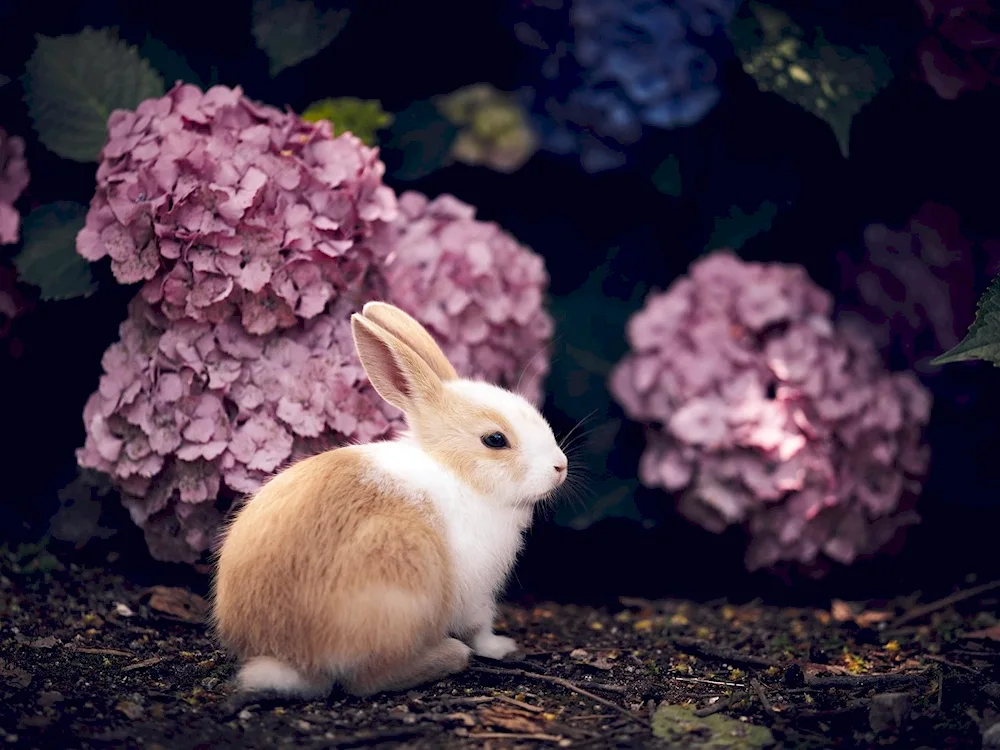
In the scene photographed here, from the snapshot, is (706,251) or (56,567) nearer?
(56,567)

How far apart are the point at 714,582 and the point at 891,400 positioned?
0.85m

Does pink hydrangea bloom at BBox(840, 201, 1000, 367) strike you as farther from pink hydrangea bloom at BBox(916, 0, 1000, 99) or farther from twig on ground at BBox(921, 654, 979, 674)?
twig on ground at BBox(921, 654, 979, 674)

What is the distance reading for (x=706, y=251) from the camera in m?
3.91

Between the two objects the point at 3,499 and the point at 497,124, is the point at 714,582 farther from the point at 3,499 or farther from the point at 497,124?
the point at 497,124

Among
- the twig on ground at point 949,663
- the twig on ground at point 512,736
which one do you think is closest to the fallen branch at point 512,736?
the twig on ground at point 512,736

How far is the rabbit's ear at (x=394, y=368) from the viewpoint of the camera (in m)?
2.54

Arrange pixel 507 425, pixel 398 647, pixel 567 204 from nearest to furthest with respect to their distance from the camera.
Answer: pixel 398 647 → pixel 507 425 → pixel 567 204

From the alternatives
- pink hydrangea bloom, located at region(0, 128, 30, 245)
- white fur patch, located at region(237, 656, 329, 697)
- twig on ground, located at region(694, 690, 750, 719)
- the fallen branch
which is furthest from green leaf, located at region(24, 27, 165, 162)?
twig on ground, located at region(694, 690, 750, 719)

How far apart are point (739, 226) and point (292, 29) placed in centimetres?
168

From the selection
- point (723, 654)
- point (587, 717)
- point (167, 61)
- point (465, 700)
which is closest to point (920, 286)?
point (723, 654)

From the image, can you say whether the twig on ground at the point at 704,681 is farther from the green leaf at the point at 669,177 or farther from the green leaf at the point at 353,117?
the green leaf at the point at 353,117

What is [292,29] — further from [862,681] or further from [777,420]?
[862,681]

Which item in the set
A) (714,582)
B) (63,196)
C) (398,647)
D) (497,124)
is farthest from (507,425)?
(497,124)

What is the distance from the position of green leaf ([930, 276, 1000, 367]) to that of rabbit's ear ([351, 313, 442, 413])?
3.82 feet
